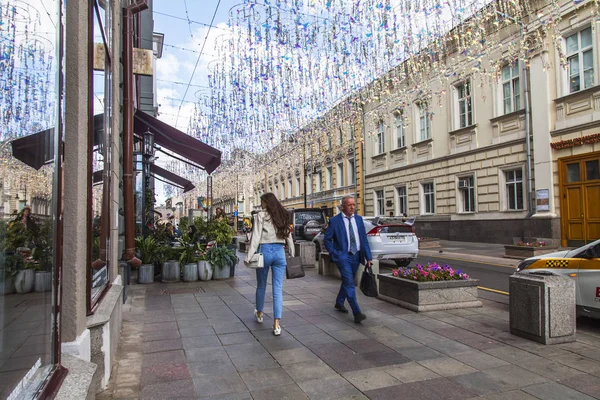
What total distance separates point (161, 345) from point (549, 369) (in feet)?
13.9

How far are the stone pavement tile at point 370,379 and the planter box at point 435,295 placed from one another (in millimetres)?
2739

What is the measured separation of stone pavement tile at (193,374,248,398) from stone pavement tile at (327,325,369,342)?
1668 mm

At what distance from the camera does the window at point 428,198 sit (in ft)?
83.2

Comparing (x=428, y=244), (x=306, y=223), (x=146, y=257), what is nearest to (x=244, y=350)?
(x=146, y=257)

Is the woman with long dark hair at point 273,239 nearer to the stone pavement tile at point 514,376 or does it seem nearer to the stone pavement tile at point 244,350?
the stone pavement tile at point 244,350

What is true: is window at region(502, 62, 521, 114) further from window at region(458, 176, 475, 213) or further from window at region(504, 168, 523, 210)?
window at region(458, 176, 475, 213)

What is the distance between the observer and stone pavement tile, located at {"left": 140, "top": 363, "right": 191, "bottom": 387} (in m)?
4.08

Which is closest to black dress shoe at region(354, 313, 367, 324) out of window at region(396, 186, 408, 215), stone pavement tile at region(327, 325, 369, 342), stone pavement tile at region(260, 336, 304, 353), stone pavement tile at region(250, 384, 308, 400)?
stone pavement tile at region(327, 325, 369, 342)

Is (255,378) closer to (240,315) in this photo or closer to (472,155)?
(240,315)

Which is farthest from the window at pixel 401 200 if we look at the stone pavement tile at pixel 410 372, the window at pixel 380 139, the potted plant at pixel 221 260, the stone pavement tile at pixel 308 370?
the stone pavement tile at pixel 308 370

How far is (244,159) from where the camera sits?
26234mm

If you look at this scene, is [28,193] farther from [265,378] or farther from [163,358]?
[163,358]

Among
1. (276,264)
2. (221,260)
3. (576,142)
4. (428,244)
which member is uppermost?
(576,142)

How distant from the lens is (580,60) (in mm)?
16469
